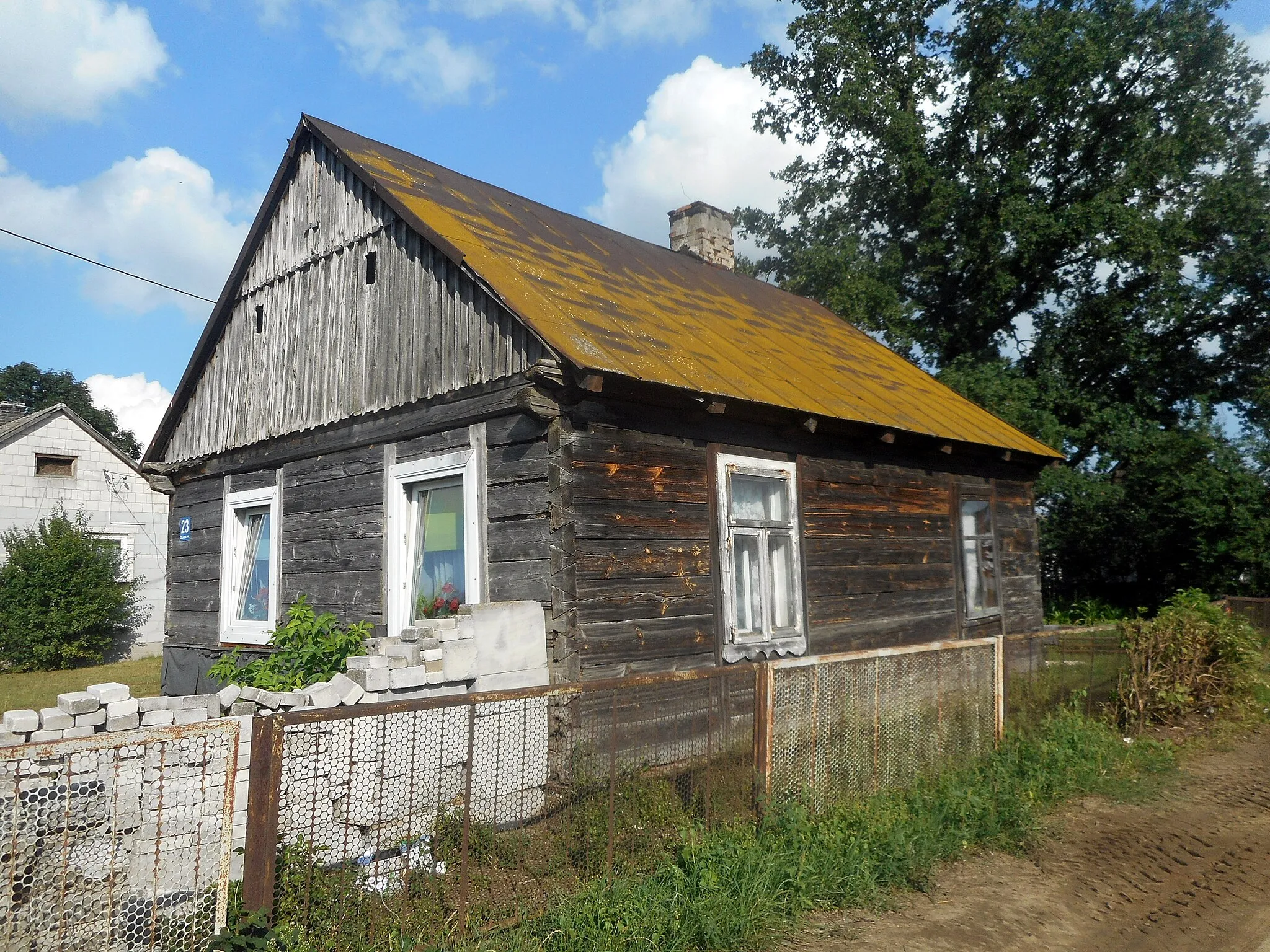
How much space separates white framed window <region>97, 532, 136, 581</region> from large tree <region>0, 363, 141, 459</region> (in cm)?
2955

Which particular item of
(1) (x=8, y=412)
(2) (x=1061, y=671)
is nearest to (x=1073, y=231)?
(2) (x=1061, y=671)

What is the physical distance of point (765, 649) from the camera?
845cm

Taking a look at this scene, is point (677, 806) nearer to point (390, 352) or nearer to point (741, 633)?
point (741, 633)

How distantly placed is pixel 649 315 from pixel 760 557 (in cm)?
258

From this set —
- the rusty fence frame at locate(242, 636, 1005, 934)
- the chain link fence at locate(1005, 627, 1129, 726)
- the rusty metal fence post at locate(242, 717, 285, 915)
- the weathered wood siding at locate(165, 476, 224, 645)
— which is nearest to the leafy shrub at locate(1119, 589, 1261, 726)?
the chain link fence at locate(1005, 627, 1129, 726)

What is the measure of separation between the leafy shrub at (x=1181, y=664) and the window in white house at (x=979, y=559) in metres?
2.19

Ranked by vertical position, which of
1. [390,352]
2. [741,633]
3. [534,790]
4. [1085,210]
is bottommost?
[534,790]

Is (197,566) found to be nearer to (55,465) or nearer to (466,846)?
(466,846)

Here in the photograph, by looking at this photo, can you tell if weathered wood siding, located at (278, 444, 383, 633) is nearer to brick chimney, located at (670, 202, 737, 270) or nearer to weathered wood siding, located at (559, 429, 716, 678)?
weathered wood siding, located at (559, 429, 716, 678)

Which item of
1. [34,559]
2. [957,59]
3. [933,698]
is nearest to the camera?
[933,698]

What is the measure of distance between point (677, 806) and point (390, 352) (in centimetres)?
520

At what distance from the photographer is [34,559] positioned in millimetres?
20047

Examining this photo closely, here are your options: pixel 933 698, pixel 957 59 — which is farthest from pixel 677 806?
pixel 957 59

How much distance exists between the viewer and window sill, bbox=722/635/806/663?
806 cm
